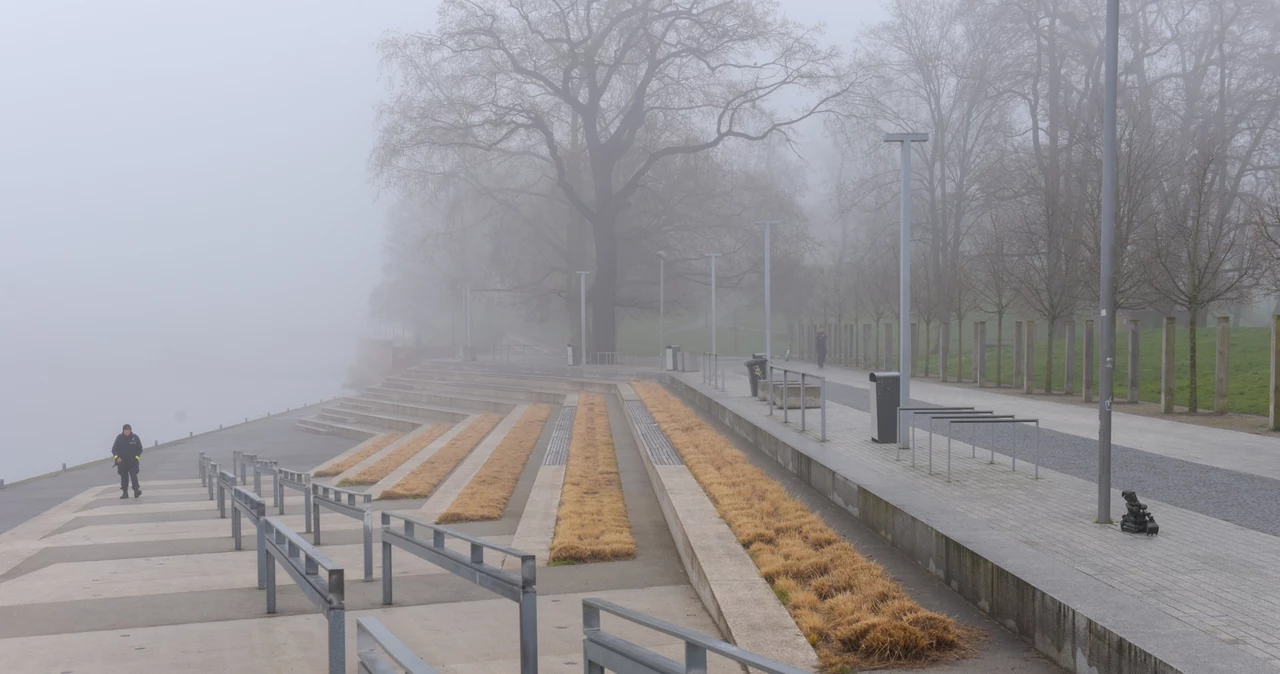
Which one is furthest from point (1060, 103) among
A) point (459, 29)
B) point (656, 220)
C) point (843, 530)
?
point (843, 530)

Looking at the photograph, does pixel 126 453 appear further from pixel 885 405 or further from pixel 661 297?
pixel 661 297

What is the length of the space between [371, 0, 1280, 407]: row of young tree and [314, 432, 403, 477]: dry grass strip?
40.3 ft

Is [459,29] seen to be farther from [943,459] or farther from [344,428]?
[943,459]

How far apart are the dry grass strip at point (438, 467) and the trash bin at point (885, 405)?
6.58 m

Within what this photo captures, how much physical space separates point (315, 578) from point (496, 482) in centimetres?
941

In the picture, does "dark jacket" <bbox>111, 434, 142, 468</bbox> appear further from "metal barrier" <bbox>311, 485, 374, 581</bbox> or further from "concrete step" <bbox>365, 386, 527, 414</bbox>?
"concrete step" <bbox>365, 386, 527, 414</bbox>

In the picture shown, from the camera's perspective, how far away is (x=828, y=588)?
730cm

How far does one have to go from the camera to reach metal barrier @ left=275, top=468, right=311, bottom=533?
535 inches

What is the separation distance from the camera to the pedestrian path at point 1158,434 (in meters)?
14.5

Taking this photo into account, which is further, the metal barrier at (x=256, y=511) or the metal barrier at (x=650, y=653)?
the metal barrier at (x=256, y=511)

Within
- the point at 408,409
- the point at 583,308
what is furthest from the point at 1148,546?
the point at 583,308

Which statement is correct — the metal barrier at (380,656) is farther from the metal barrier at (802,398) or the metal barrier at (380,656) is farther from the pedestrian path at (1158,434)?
the metal barrier at (802,398)

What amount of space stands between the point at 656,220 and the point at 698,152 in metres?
4.08

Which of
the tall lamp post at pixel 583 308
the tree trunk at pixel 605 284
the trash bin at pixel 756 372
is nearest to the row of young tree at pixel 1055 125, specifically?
the trash bin at pixel 756 372
